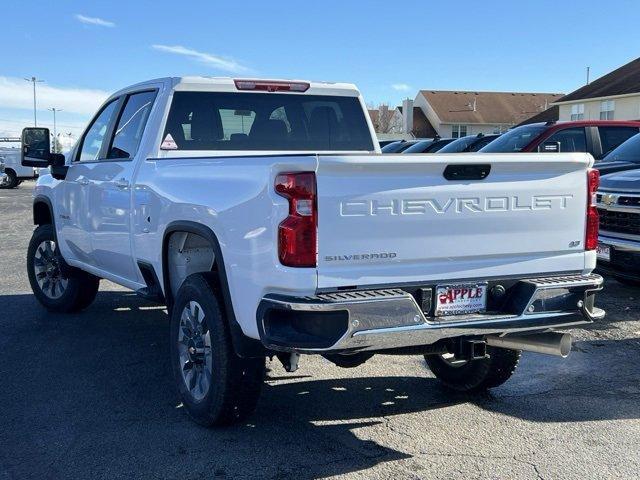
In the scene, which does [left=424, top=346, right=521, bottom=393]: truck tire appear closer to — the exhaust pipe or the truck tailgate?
the exhaust pipe

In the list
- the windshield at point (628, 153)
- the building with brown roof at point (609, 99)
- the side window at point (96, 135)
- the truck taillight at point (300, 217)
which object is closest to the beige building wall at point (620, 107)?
the building with brown roof at point (609, 99)

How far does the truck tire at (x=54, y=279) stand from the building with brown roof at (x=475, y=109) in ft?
161

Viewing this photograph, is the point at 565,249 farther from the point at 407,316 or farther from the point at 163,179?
the point at 163,179

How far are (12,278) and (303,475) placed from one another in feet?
22.7

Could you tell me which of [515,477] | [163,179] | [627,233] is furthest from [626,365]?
[163,179]

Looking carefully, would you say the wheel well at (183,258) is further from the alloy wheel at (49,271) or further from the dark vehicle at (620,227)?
the dark vehicle at (620,227)

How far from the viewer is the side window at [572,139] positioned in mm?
10781

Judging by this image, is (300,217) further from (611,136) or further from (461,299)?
(611,136)

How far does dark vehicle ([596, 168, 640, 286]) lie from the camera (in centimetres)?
689

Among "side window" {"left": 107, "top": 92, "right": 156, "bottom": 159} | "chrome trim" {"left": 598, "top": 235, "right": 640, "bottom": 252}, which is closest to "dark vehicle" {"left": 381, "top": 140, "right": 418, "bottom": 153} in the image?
"chrome trim" {"left": 598, "top": 235, "right": 640, "bottom": 252}

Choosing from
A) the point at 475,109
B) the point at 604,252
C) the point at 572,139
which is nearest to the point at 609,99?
the point at 475,109

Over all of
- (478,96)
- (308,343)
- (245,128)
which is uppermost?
(478,96)

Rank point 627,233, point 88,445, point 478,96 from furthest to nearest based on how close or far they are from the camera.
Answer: point 478,96, point 627,233, point 88,445

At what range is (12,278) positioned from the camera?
30.9ft
